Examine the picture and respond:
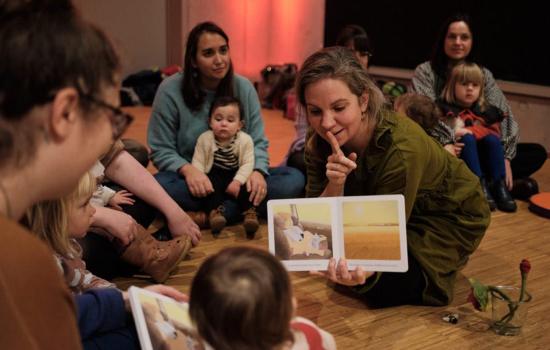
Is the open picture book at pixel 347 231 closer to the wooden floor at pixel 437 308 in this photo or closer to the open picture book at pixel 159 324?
the wooden floor at pixel 437 308

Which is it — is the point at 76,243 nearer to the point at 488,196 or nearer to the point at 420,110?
the point at 420,110

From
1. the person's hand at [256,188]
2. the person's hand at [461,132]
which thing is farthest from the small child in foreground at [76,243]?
the person's hand at [461,132]

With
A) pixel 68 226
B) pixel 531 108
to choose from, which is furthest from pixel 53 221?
pixel 531 108

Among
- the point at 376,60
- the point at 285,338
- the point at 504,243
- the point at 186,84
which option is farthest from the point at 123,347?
the point at 376,60

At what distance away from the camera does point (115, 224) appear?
7.60 ft

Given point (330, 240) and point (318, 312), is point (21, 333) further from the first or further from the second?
point (318, 312)

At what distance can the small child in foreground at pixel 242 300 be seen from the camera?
1.08 metres

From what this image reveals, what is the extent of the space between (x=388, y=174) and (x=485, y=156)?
164 cm

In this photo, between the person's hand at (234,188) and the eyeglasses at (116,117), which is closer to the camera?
the eyeglasses at (116,117)

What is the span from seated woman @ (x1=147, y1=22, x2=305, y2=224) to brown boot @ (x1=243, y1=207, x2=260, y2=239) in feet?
0.32

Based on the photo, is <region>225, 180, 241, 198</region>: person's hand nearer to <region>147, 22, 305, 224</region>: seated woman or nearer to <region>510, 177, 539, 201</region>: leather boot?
<region>147, 22, 305, 224</region>: seated woman

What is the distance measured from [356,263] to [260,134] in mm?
1326

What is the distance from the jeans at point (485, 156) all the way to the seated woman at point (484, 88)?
126 mm

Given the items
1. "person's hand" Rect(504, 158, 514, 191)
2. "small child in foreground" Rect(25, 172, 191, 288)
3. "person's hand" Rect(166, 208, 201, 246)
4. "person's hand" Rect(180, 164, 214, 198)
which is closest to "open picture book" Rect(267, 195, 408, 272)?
"small child in foreground" Rect(25, 172, 191, 288)
